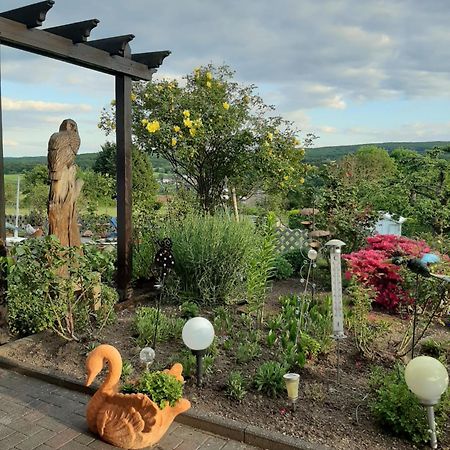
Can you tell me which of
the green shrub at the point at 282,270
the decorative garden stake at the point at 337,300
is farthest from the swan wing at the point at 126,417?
the green shrub at the point at 282,270

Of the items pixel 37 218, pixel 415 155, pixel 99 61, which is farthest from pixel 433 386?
pixel 37 218

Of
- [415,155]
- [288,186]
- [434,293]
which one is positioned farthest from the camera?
[288,186]

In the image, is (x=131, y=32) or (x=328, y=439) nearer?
(x=328, y=439)

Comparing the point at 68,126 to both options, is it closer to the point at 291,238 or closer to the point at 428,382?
the point at 428,382

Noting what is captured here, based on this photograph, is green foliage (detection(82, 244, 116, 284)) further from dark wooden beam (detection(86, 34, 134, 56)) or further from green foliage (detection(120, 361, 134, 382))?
dark wooden beam (detection(86, 34, 134, 56))

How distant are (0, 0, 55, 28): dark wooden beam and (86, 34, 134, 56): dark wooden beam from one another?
98cm

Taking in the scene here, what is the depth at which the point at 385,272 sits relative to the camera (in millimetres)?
5359

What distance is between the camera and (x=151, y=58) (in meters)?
5.77

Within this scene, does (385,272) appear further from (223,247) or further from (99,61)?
(99,61)

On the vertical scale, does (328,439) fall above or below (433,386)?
below

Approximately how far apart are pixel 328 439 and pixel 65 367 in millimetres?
2139

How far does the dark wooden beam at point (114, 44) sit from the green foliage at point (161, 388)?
362 cm

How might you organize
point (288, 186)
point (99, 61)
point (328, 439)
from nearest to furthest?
point (328, 439), point (99, 61), point (288, 186)

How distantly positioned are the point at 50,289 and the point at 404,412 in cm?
297
